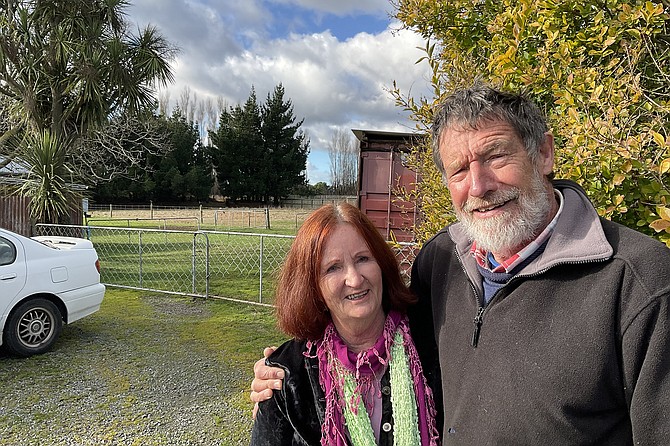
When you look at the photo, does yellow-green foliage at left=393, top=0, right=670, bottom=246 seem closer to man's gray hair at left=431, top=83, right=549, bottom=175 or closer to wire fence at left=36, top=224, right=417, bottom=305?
man's gray hair at left=431, top=83, right=549, bottom=175

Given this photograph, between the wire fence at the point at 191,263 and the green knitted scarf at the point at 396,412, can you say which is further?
the wire fence at the point at 191,263

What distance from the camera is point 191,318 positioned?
21.4 feet

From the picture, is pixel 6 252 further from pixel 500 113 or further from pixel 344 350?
pixel 500 113

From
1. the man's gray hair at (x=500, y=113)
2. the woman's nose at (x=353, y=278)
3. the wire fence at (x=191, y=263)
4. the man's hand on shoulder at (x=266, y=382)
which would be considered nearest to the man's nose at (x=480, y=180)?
the man's gray hair at (x=500, y=113)

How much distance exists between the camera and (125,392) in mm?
4121

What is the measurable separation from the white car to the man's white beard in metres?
4.91

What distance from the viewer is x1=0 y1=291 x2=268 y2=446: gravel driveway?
3.45 meters

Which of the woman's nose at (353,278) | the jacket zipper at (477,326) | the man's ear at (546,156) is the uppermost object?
the man's ear at (546,156)

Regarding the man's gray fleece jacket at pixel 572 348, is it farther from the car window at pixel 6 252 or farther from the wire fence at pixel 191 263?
the car window at pixel 6 252

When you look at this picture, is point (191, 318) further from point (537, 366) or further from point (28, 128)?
point (28, 128)

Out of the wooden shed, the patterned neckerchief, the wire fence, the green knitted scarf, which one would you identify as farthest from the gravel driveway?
the wooden shed

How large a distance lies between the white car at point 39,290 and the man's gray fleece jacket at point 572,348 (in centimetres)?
484

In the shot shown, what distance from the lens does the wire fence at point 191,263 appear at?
7651 millimetres

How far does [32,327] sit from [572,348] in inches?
212
